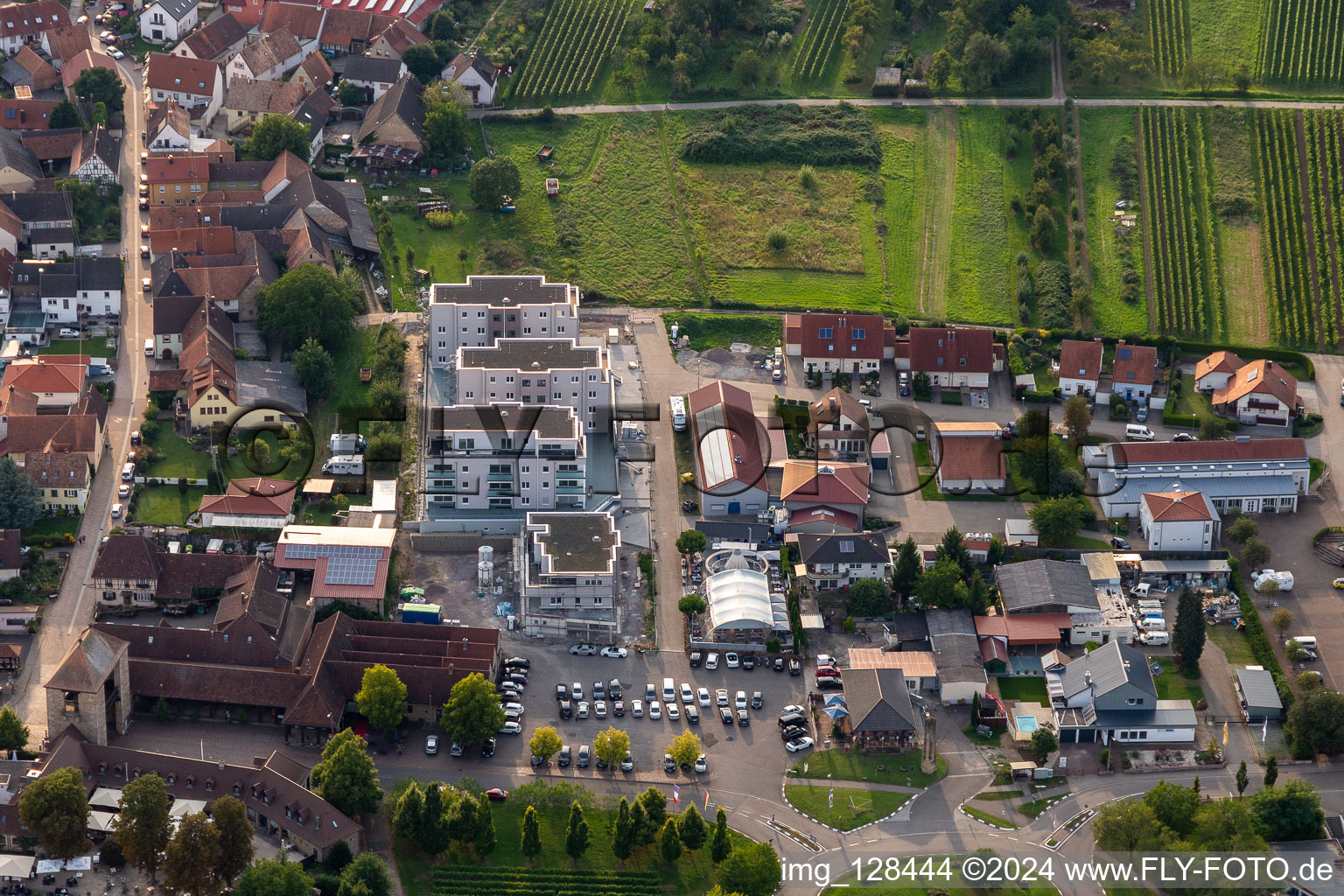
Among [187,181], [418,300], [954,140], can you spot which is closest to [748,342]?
[418,300]

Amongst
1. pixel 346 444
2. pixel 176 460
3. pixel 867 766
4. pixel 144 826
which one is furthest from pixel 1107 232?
pixel 144 826

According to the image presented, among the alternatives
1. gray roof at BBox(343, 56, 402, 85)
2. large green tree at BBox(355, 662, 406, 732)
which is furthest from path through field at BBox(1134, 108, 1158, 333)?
large green tree at BBox(355, 662, 406, 732)

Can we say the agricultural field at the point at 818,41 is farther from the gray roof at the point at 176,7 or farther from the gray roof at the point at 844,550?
the gray roof at the point at 844,550

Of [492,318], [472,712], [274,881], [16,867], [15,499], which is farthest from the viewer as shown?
[492,318]

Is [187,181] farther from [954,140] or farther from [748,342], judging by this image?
[954,140]

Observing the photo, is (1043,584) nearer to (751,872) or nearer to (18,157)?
(751,872)

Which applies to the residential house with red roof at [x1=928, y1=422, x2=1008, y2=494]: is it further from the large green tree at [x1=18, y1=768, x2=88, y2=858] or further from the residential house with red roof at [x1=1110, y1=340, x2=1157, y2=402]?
the large green tree at [x1=18, y1=768, x2=88, y2=858]
